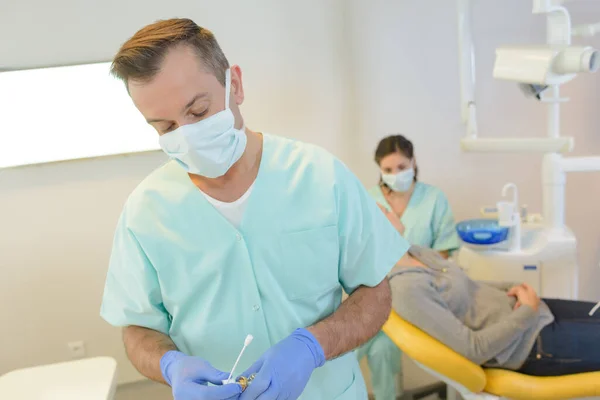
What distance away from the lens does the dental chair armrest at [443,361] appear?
1.65 m

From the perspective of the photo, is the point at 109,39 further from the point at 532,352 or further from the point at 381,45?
the point at 532,352

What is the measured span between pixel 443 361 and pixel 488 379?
193 mm

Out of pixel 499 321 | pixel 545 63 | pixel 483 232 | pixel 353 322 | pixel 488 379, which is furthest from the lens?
pixel 483 232

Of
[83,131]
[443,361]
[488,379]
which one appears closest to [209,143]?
[443,361]

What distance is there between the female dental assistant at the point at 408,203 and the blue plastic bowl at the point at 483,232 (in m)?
0.23

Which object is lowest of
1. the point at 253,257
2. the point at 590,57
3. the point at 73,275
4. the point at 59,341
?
the point at 59,341

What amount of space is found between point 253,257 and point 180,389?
273 millimetres

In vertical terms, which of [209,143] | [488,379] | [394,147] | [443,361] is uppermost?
[209,143]

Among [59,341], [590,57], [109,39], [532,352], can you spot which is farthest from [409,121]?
[59,341]

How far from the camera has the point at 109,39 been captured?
211cm

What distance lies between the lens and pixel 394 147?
7.50 ft

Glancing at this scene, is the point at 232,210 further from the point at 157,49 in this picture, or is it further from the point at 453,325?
the point at 453,325

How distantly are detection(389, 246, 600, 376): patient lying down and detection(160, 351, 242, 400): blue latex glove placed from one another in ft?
3.29

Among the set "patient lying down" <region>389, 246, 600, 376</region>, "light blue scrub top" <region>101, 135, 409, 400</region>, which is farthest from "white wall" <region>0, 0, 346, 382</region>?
"light blue scrub top" <region>101, 135, 409, 400</region>
